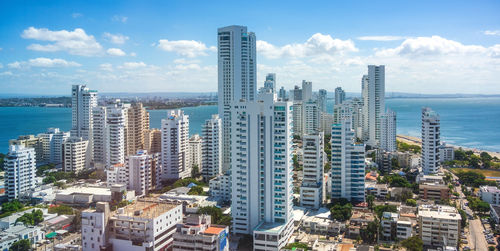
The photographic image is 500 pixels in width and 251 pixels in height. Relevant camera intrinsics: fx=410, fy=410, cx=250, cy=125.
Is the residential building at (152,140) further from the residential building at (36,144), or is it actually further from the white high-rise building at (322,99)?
the white high-rise building at (322,99)

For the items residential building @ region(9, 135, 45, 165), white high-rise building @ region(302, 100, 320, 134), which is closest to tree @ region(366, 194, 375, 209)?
residential building @ region(9, 135, 45, 165)

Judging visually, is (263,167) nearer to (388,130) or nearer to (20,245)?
(20,245)

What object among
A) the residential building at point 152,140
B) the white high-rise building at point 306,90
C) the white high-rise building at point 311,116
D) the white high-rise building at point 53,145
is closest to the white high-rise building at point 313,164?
the residential building at point 152,140

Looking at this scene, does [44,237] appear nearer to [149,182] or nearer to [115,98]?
[149,182]

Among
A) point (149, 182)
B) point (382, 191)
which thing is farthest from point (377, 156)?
point (149, 182)

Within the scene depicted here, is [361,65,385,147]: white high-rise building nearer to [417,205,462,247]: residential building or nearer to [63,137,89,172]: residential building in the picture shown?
[417,205,462,247]: residential building

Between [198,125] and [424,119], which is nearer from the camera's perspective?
[424,119]
